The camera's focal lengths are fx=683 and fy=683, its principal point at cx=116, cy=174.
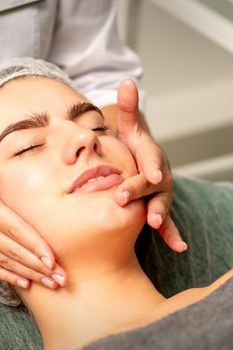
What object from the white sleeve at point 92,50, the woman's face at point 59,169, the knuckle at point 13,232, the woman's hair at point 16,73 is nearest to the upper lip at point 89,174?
the woman's face at point 59,169

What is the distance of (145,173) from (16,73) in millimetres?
293

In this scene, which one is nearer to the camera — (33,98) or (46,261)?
(46,261)

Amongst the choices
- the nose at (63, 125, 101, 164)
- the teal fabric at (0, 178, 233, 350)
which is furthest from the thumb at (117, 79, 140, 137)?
the teal fabric at (0, 178, 233, 350)

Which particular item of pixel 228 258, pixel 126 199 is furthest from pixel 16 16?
pixel 228 258

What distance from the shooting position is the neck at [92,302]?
105 centimetres

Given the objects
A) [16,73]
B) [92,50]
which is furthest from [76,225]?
[92,50]

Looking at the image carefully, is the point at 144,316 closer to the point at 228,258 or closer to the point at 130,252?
the point at 130,252

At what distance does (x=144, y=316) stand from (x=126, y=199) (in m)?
0.18

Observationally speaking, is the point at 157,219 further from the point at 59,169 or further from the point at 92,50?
the point at 92,50

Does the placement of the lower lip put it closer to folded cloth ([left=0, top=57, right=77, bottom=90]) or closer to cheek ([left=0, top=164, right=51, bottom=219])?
cheek ([left=0, top=164, right=51, bottom=219])

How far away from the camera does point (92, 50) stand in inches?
58.1

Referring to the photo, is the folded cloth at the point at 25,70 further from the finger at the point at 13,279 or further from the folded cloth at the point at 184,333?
the folded cloth at the point at 184,333

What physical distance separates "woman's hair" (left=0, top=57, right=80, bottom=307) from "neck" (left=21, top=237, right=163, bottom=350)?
9 centimetres

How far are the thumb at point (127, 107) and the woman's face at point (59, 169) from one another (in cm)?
6
